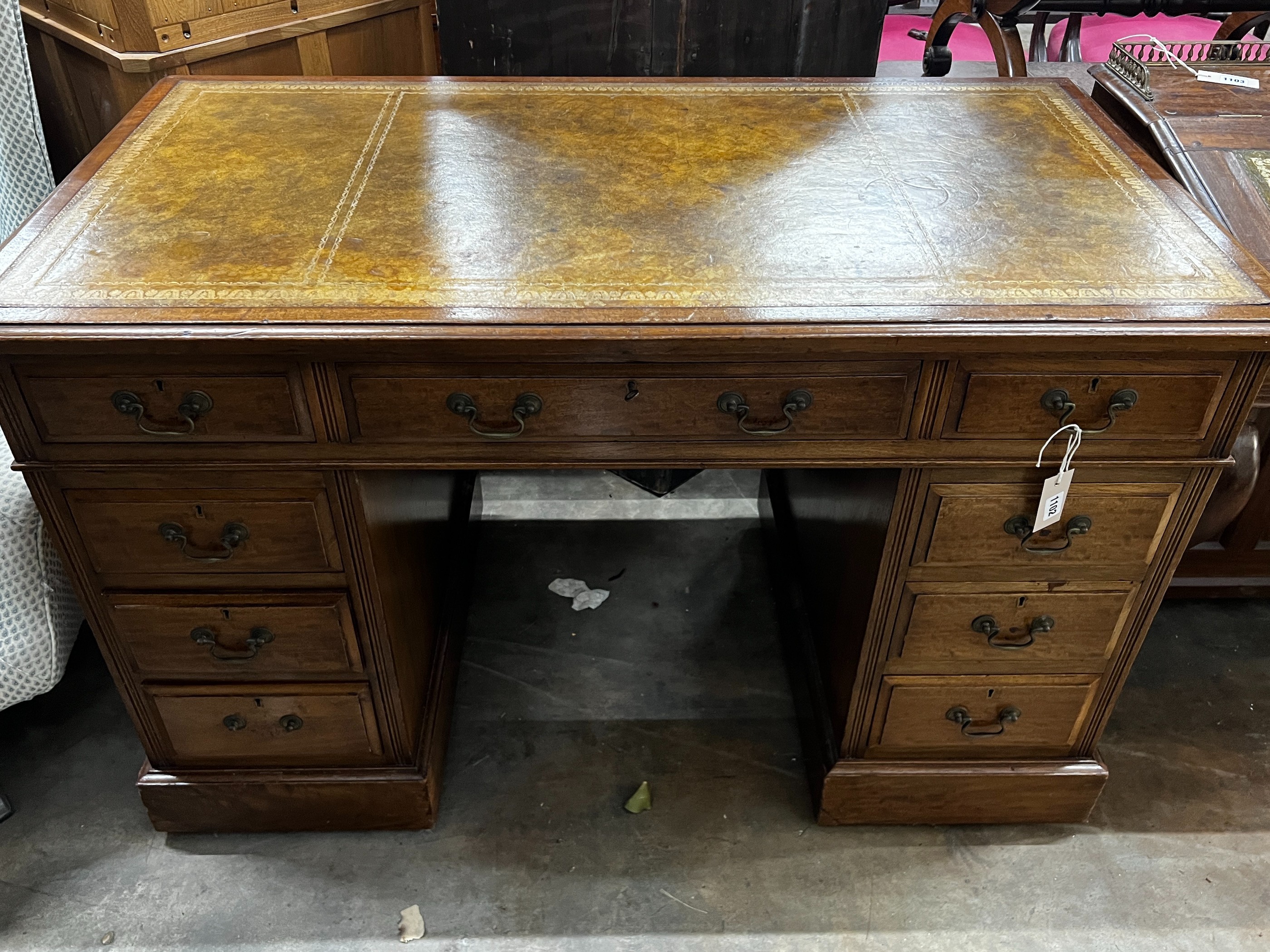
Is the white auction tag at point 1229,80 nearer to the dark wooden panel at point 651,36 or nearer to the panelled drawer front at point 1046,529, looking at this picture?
the dark wooden panel at point 651,36

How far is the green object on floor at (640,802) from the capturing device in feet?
5.63

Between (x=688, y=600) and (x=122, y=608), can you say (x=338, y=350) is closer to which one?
(x=122, y=608)

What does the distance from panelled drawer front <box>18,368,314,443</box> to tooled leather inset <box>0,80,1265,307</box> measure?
0.09 m

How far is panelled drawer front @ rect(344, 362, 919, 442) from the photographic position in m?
1.17

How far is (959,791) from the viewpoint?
64.5 inches

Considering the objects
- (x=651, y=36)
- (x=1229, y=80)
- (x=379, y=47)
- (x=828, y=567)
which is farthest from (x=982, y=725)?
(x=379, y=47)

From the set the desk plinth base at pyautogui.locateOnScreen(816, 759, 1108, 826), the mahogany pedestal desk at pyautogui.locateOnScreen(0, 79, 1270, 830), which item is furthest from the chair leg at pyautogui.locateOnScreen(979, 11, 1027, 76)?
the desk plinth base at pyautogui.locateOnScreen(816, 759, 1108, 826)

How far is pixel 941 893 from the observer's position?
5.26ft

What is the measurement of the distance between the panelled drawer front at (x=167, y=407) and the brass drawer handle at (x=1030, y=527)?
0.93 metres

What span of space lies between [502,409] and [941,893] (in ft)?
3.59

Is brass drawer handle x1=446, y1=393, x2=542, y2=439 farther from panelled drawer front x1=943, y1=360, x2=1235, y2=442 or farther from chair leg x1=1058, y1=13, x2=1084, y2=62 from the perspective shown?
chair leg x1=1058, y1=13, x2=1084, y2=62

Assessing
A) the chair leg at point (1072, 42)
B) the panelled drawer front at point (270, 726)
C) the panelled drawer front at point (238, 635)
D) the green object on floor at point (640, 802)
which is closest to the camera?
the panelled drawer front at point (238, 635)

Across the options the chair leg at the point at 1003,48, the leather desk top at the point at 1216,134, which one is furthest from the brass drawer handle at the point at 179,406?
the chair leg at the point at 1003,48

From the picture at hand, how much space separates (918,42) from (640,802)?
7.50ft
